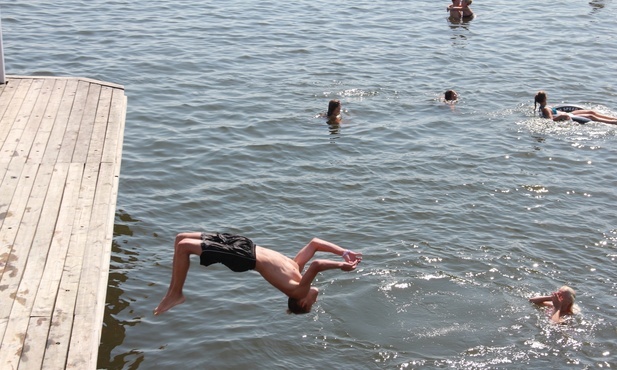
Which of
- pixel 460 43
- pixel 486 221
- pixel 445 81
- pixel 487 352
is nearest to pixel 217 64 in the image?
pixel 445 81

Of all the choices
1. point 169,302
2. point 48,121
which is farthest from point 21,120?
point 169,302

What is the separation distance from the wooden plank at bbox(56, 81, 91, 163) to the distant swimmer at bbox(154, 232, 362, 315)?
320cm

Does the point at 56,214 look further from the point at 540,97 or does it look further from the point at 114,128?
the point at 540,97

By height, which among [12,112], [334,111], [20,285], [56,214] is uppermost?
[12,112]

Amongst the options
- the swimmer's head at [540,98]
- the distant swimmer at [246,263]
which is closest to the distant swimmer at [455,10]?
the swimmer's head at [540,98]

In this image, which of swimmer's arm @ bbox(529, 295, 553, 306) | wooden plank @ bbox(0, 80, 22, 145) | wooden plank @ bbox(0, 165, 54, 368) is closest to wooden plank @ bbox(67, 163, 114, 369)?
wooden plank @ bbox(0, 165, 54, 368)

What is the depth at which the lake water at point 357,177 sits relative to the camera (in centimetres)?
1179

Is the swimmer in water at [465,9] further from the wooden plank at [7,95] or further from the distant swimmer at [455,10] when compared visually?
the wooden plank at [7,95]

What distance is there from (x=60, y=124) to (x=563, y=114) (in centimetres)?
1087

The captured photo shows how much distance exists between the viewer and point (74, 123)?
43.9ft

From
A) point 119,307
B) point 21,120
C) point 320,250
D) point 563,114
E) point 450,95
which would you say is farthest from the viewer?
point 450,95

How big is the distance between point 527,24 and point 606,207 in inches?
536

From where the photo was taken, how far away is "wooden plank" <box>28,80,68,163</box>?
1218 cm

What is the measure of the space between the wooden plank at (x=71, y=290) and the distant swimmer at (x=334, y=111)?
7831 millimetres
